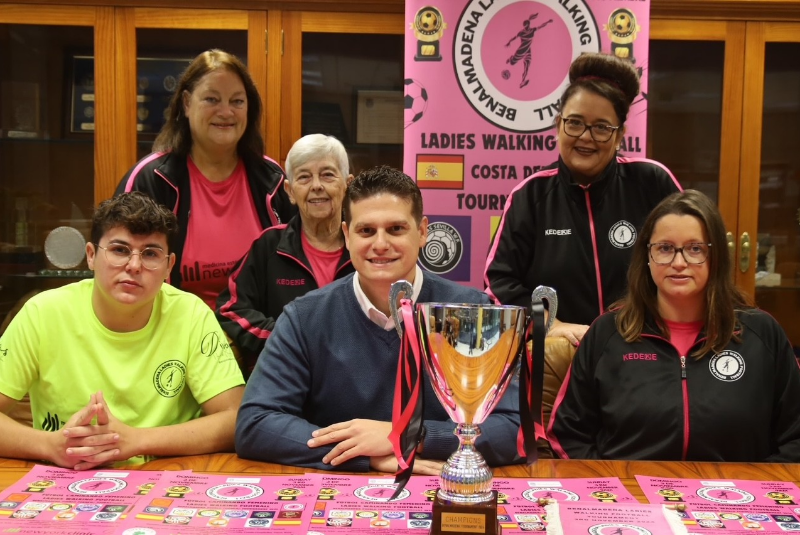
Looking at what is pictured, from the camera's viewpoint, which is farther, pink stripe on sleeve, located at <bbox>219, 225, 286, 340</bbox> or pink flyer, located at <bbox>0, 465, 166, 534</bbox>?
pink stripe on sleeve, located at <bbox>219, 225, 286, 340</bbox>

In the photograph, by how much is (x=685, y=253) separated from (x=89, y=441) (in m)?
1.41

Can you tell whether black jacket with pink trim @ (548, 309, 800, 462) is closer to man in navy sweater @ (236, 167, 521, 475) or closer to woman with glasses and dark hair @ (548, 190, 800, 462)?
woman with glasses and dark hair @ (548, 190, 800, 462)

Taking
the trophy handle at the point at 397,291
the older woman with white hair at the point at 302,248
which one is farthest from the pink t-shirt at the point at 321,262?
the trophy handle at the point at 397,291

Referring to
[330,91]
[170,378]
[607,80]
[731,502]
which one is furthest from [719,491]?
[330,91]

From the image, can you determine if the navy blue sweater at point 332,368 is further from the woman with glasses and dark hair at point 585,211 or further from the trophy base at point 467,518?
the woman with glasses and dark hair at point 585,211

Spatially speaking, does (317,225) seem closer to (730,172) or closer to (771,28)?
(730,172)

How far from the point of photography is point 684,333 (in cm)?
194

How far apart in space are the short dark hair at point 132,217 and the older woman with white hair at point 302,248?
0.70 meters

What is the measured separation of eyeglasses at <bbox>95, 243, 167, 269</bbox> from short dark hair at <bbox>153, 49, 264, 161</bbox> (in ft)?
3.11

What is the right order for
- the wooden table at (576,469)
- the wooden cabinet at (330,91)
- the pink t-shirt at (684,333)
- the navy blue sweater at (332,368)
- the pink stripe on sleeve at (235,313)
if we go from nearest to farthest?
the wooden table at (576,469) < the navy blue sweater at (332,368) < the pink t-shirt at (684,333) < the pink stripe on sleeve at (235,313) < the wooden cabinet at (330,91)

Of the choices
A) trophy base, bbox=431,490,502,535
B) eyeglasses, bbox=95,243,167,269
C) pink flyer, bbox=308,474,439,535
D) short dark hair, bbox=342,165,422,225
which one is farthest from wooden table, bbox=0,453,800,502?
short dark hair, bbox=342,165,422,225

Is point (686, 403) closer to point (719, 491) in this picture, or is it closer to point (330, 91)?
point (719, 491)

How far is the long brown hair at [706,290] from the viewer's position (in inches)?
75.1

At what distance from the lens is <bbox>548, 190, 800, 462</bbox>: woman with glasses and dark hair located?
6.07ft
